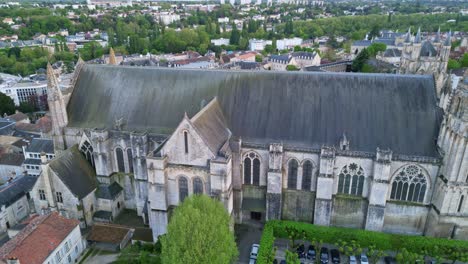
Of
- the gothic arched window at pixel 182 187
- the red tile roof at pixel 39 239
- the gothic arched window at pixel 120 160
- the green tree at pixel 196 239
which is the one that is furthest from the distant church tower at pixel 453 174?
the red tile roof at pixel 39 239

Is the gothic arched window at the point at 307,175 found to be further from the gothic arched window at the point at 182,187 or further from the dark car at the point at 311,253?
the gothic arched window at the point at 182,187

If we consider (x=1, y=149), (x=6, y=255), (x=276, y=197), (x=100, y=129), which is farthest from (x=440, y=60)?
(x=1, y=149)

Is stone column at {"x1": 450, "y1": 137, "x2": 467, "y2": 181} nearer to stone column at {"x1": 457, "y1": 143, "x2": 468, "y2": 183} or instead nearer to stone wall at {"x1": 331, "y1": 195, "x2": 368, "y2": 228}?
stone column at {"x1": 457, "y1": 143, "x2": 468, "y2": 183}

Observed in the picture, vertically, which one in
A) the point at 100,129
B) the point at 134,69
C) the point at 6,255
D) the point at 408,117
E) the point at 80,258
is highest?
the point at 134,69

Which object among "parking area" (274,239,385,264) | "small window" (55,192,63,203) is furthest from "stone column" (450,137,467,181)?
"small window" (55,192,63,203)

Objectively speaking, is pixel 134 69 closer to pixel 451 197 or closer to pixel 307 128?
pixel 307 128
